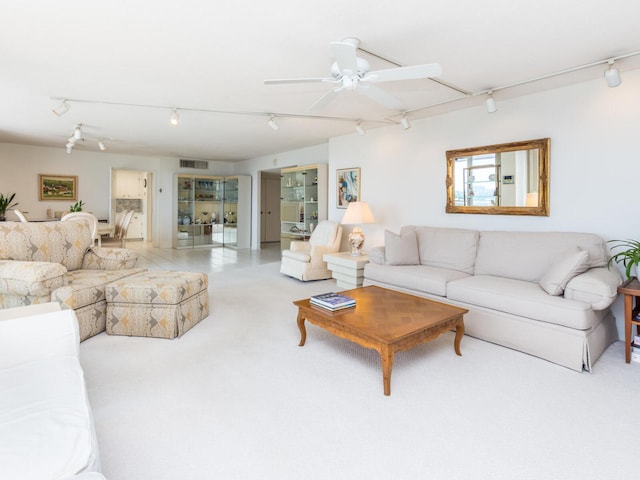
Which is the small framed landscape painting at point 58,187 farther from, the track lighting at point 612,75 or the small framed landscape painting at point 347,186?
the track lighting at point 612,75

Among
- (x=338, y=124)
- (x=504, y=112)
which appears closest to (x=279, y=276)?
(x=338, y=124)

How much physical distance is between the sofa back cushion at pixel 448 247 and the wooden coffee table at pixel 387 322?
1139mm

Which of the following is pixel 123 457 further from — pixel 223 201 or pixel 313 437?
pixel 223 201

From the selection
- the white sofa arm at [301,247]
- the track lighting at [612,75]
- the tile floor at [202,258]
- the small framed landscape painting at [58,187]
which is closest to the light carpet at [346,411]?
the track lighting at [612,75]

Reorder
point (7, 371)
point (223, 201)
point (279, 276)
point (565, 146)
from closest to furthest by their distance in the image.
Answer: point (7, 371) → point (565, 146) → point (279, 276) → point (223, 201)

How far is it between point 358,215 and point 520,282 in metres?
Result: 2.31

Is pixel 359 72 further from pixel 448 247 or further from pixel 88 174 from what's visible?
pixel 88 174

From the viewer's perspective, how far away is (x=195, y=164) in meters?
9.20

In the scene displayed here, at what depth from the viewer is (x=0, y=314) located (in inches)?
75.9

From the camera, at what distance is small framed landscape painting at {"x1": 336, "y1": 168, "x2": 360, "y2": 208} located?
→ 567 centimetres

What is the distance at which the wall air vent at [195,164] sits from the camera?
29.6 feet

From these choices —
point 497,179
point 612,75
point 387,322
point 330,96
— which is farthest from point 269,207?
point 612,75

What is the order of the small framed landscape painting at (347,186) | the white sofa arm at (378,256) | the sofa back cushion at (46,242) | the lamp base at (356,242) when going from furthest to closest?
the small framed landscape painting at (347,186)
the lamp base at (356,242)
the white sofa arm at (378,256)
the sofa back cushion at (46,242)

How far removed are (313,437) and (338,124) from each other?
4.22 meters
